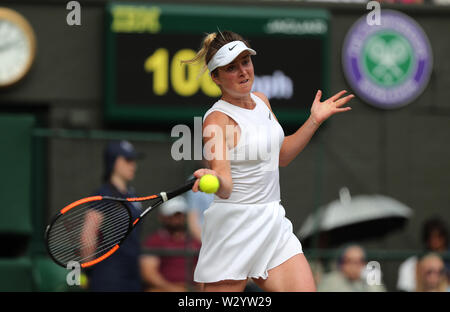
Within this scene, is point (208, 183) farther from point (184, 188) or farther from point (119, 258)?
point (119, 258)

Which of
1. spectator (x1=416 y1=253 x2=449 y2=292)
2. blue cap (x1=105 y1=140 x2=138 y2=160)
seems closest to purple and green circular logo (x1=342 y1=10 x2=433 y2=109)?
spectator (x1=416 y1=253 x2=449 y2=292)

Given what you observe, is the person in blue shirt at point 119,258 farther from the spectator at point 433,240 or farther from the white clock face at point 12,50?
the white clock face at point 12,50

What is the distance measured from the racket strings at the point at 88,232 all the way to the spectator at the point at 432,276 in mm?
4164

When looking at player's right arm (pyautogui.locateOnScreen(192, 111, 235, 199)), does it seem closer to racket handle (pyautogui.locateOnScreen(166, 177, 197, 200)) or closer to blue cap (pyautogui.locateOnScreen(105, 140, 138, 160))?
racket handle (pyautogui.locateOnScreen(166, 177, 197, 200))

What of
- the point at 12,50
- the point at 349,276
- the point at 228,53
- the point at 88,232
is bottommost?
the point at 349,276

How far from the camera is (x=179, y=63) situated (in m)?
11.2

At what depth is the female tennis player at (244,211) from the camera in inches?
199

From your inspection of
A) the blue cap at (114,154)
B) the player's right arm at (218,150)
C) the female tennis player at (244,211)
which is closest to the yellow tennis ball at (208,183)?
the player's right arm at (218,150)

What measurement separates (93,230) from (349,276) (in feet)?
13.5

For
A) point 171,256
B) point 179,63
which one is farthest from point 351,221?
point 179,63

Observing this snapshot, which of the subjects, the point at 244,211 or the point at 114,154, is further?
the point at 114,154

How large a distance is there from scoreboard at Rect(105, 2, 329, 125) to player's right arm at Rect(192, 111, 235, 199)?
616cm
